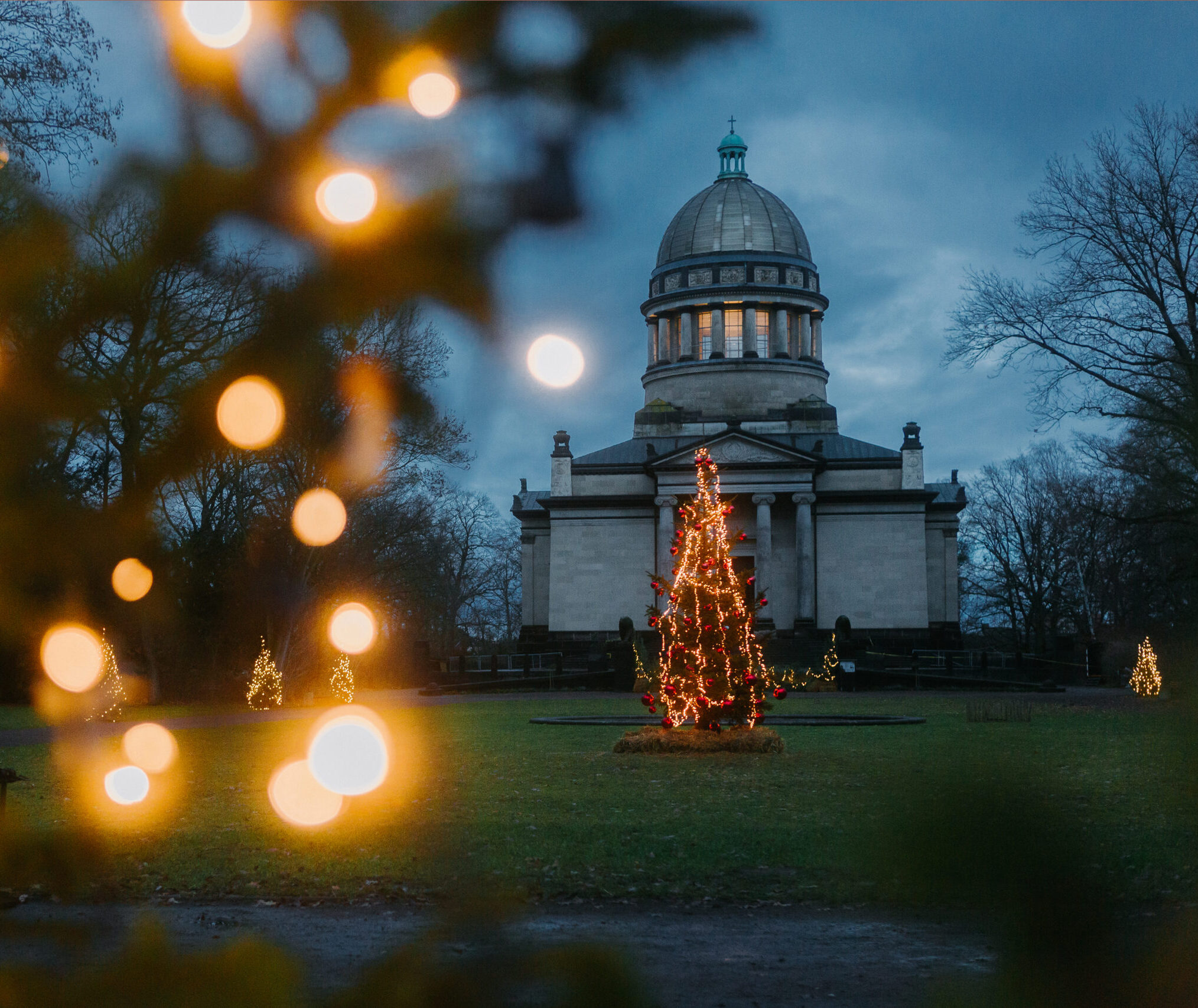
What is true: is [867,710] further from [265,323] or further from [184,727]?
[265,323]

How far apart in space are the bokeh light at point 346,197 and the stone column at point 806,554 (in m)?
53.8

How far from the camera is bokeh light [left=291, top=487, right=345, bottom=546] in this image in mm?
1606

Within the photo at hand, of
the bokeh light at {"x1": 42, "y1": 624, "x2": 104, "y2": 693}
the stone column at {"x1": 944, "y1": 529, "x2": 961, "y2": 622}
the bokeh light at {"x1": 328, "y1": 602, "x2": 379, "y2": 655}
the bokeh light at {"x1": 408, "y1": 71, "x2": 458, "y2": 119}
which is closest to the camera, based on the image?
the bokeh light at {"x1": 408, "y1": 71, "x2": 458, "y2": 119}

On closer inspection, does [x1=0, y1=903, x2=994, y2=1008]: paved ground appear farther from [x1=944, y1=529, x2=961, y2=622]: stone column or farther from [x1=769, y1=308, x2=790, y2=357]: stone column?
[x1=769, y1=308, x2=790, y2=357]: stone column

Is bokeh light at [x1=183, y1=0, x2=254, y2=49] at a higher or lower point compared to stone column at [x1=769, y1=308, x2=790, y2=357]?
lower

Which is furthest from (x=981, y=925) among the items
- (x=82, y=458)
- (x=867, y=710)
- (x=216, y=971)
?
(x=867, y=710)

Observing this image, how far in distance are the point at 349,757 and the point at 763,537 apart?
38.3 m

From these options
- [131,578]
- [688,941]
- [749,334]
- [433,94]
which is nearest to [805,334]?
[749,334]

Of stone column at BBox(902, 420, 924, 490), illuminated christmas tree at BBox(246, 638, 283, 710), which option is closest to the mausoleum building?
stone column at BBox(902, 420, 924, 490)

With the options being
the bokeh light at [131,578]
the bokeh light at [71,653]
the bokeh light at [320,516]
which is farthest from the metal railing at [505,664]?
the bokeh light at [131,578]

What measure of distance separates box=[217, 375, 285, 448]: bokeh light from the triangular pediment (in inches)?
2093

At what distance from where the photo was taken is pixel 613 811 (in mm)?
11836

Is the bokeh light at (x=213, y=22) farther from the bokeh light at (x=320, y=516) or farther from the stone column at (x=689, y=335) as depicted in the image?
the stone column at (x=689, y=335)

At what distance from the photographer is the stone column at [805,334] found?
6400 cm
